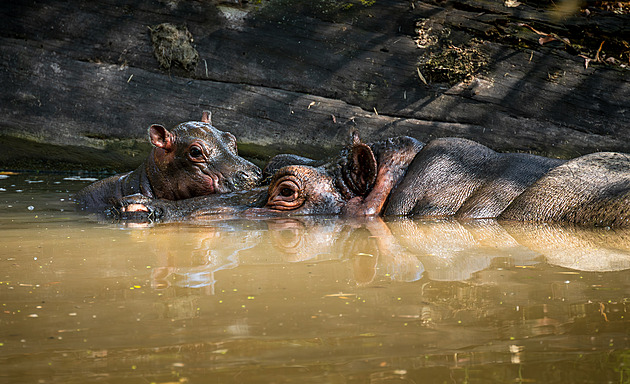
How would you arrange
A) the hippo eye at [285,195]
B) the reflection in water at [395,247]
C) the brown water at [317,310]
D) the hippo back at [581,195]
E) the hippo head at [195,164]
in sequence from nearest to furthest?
1. the brown water at [317,310]
2. the reflection in water at [395,247]
3. the hippo back at [581,195]
4. the hippo eye at [285,195]
5. the hippo head at [195,164]

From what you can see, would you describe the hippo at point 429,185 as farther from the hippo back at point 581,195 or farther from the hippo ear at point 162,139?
the hippo ear at point 162,139

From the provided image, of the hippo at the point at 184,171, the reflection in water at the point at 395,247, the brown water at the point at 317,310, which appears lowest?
the hippo at the point at 184,171

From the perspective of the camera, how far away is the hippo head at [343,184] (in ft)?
17.7

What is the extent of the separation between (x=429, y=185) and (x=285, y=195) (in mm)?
1202

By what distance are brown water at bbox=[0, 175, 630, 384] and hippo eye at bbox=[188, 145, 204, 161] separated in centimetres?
228

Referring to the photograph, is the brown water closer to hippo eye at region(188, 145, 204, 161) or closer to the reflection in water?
the reflection in water

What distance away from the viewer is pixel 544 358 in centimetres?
172

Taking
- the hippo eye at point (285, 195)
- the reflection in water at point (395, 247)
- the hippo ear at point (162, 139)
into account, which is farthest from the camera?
the hippo ear at point (162, 139)

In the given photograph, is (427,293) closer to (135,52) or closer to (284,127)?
(284,127)

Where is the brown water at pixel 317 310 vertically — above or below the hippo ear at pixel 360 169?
above

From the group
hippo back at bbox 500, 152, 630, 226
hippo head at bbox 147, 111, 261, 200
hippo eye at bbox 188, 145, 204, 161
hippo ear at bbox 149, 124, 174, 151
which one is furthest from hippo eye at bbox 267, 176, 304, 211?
hippo back at bbox 500, 152, 630, 226

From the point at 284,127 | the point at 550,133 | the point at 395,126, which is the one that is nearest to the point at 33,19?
the point at 284,127

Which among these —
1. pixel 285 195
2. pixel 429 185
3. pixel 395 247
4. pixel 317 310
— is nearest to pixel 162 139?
pixel 285 195

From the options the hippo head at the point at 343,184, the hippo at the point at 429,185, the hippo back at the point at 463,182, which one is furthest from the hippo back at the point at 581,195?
the hippo head at the point at 343,184
